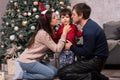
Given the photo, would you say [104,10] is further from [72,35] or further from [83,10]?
[83,10]

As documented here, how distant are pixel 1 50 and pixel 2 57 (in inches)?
7.5

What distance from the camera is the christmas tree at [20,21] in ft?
22.7

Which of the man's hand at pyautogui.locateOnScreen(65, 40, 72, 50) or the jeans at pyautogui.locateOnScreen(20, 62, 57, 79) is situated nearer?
the man's hand at pyautogui.locateOnScreen(65, 40, 72, 50)

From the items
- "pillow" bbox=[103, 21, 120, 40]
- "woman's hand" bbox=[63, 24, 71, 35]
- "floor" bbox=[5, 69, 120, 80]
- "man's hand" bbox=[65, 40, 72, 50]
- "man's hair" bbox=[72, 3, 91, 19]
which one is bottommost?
"floor" bbox=[5, 69, 120, 80]

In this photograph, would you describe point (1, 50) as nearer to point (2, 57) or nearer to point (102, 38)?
point (2, 57)

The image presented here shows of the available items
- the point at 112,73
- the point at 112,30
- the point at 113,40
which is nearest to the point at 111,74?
the point at 112,73

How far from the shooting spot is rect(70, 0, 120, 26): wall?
26.8ft

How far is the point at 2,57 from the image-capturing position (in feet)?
23.9

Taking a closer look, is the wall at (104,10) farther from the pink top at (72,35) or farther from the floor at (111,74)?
the pink top at (72,35)

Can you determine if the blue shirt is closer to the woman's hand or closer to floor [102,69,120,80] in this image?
the woman's hand

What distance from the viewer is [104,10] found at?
8.24 meters

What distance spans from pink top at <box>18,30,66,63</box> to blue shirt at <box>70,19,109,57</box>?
247 mm

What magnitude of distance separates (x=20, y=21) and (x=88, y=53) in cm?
271

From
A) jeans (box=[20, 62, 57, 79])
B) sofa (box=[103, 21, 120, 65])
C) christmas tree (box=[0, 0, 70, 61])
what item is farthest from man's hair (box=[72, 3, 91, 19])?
sofa (box=[103, 21, 120, 65])
